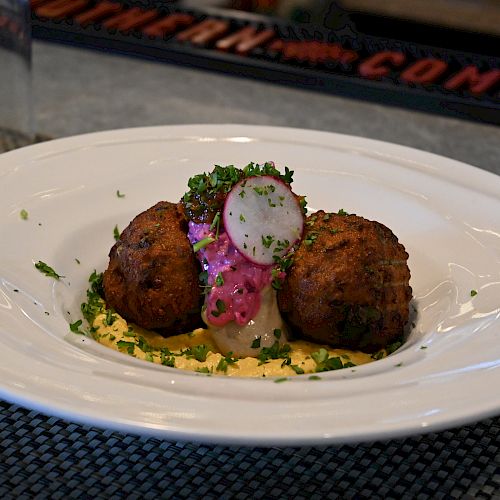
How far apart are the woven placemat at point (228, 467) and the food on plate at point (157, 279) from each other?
0.29m

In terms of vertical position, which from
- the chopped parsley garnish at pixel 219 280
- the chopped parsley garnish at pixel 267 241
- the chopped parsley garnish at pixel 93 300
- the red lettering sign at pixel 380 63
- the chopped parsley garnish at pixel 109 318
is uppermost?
the chopped parsley garnish at pixel 267 241

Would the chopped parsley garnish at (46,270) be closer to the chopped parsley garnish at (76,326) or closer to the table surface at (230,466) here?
the chopped parsley garnish at (76,326)

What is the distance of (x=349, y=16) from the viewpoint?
175 inches

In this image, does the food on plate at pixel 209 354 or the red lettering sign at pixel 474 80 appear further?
the red lettering sign at pixel 474 80

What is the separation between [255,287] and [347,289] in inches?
7.0

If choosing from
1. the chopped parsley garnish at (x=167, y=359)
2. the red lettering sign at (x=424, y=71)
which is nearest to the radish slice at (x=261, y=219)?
the chopped parsley garnish at (x=167, y=359)

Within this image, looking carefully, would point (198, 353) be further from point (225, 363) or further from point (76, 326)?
point (76, 326)

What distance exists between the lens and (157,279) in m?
1.63

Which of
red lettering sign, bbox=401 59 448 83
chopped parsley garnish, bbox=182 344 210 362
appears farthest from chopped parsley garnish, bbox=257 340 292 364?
red lettering sign, bbox=401 59 448 83

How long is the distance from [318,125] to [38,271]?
73.0 inches

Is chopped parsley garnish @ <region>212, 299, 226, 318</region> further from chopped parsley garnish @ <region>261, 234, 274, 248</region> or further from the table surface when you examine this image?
the table surface

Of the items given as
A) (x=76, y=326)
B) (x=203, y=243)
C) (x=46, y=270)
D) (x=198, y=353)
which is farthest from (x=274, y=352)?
(x=46, y=270)

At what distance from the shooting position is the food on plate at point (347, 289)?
158cm

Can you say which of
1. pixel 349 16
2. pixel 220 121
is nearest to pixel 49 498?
pixel 220 121
